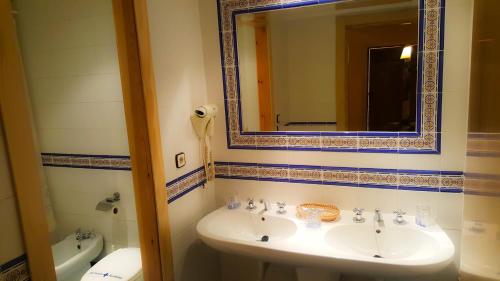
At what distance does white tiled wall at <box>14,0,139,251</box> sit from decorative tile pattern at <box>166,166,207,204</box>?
457 millimetres

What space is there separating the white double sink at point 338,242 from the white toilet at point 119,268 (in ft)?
1.60

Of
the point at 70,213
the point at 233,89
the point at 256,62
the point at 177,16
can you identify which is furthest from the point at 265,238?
the point at 70,213

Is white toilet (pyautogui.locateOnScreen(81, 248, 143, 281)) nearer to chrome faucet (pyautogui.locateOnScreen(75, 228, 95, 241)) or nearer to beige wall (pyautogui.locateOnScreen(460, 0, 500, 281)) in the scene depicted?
chrome faucet (pyautogui.locateOnScreen(75, 228, 95, 241))

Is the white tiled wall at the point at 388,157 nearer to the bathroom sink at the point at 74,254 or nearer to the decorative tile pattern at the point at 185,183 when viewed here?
the decorative tile pattern at the point at 185,183

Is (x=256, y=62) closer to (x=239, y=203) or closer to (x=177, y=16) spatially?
(x=177, y=16)

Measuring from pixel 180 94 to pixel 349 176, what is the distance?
1.03m

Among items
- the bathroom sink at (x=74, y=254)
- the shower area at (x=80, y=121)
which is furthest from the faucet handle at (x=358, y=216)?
the bathroom sink at (x=74, y=254)

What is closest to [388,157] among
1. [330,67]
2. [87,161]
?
[330,67]

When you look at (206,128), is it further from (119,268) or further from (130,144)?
(119,268)

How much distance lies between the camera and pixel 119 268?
1.79 meters

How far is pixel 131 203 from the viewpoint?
204 cm

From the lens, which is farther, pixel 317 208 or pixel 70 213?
pixel 70 213

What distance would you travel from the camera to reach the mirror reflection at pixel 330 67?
1.52m

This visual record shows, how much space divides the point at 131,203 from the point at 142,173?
69 centimetres
